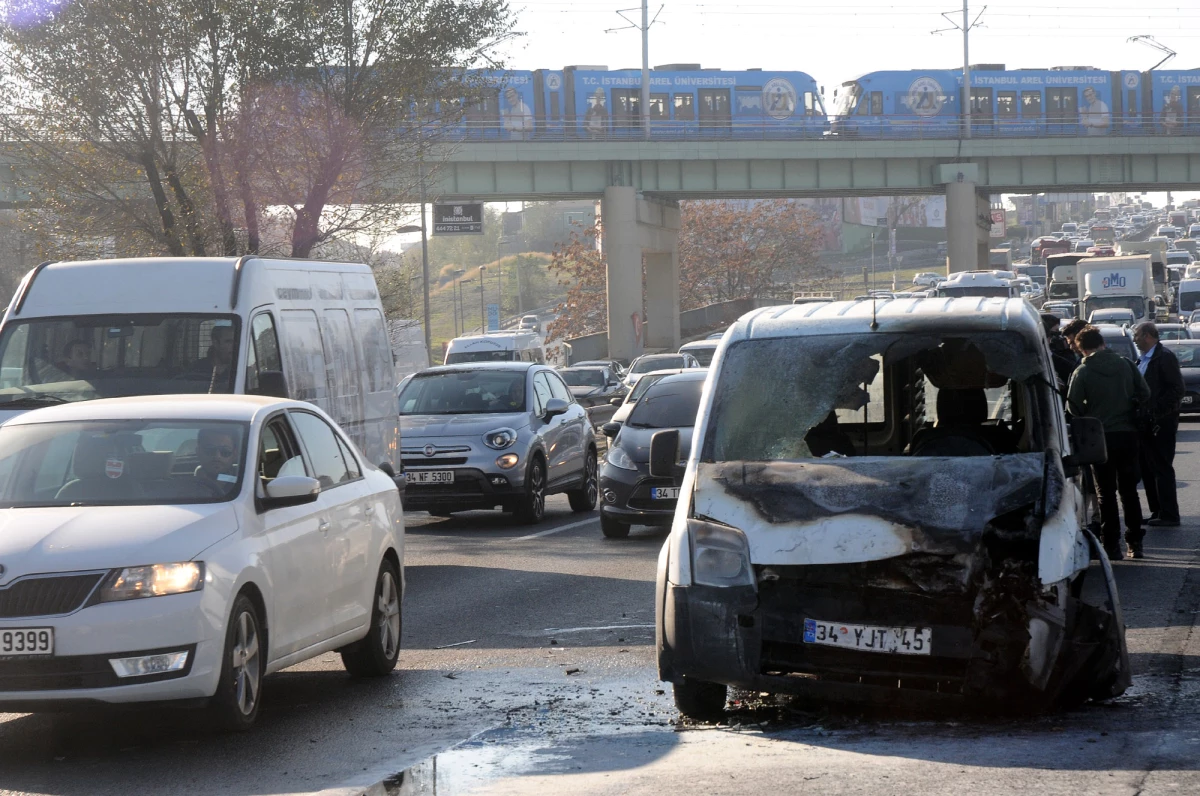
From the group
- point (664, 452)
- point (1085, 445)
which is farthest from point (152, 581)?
point (1085, 445)

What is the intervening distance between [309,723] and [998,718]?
2.99m

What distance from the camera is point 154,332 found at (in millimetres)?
12484

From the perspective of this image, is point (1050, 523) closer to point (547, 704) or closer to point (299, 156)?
point (547, 704)

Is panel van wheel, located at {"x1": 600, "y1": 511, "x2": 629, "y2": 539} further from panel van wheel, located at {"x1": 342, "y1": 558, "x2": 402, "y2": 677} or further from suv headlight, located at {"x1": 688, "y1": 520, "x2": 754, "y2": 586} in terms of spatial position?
suv headlight, located at {"x1": 688, "y1": 520, "x2": 754, "y2": 586}

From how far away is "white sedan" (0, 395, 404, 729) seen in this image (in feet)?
21.1

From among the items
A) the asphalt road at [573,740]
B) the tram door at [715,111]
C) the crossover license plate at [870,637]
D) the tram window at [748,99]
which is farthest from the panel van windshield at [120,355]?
the tram door at [715,111]

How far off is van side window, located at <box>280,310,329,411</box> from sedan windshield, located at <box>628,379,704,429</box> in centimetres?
378

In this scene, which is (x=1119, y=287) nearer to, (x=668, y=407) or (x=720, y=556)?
(x=668, y=407)

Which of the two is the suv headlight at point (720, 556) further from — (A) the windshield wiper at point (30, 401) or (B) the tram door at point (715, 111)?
(B) the tram door at point (715, 111)

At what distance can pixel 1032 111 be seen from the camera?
59.5m

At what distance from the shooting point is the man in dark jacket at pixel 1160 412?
14.7 m

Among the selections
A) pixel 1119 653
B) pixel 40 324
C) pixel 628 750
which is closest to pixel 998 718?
pixel 1119 653

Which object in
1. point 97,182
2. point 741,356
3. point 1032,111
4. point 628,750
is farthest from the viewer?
point 1032,111

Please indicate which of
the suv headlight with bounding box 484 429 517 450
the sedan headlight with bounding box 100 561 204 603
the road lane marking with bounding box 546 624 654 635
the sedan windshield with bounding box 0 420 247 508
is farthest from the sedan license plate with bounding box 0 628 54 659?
the suv headlight with bounding box 484 429 517 450
